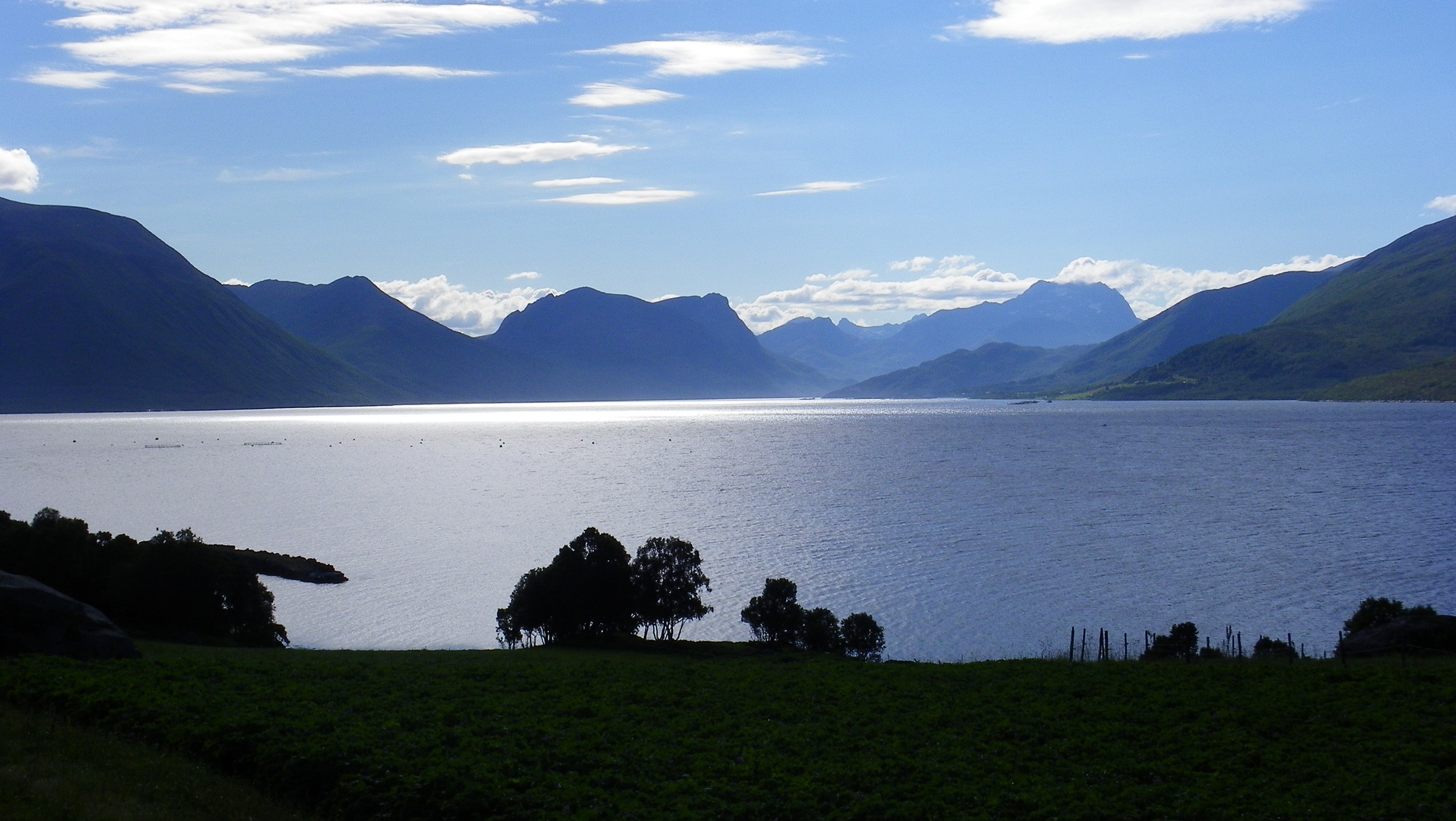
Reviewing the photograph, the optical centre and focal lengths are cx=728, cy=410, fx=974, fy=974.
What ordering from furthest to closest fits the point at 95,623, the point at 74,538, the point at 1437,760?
the point at 74,538, the point at 95,623, the point at 1437,760

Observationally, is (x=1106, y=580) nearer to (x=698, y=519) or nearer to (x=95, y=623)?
(x=698, y=519)

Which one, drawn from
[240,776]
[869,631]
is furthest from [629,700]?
[869,631]

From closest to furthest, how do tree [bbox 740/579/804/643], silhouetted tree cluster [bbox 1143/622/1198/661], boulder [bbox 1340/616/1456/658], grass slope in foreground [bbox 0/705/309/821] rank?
grass slope in foreground [bbox 0/705/309/821] → boulder [bbox 1340/616/1456/658] → silhouetted tree cluster [bbox 1143/622/1198/661] → tree [bbox 740/579/804/643]

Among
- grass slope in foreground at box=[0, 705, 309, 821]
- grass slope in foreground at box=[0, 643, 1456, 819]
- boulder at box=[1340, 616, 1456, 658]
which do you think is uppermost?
grass slope in foreground at box=[0, 705, 309, 821]

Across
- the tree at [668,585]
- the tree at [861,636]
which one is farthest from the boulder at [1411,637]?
the tree at [668,585]

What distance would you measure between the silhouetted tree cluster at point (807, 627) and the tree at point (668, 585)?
5.31 metres

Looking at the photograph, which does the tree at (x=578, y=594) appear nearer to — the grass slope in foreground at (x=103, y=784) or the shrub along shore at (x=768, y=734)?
the shrub along shore at (x=768, y=734)

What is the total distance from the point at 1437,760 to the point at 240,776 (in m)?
29.1

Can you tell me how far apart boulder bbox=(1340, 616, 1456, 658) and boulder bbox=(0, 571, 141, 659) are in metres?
50.2

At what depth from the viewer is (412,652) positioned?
141ft

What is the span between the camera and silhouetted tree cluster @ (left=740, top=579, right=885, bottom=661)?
55062 millimetres

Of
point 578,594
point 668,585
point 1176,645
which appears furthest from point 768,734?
point 668,585

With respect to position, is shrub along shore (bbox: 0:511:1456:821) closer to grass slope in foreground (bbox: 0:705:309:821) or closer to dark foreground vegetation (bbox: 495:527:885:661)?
grass slope in foreground (bbox: 0:705:309:821)

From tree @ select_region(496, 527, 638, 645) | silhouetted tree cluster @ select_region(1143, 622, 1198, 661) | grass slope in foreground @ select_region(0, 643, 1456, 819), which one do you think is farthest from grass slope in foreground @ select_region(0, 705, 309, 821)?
silhouetted tree cluster @ select_region(1143, 622, 1198, 661)
